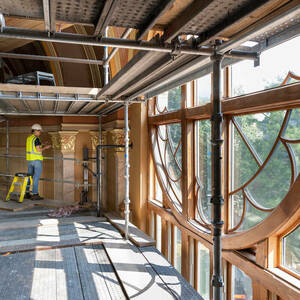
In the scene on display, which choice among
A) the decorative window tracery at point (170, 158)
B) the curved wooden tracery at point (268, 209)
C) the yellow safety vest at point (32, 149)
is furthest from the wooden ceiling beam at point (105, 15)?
the yellow safety vest at point (32, 149)

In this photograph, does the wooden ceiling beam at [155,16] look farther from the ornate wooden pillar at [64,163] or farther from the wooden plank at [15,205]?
the ornate wooden pillar at [64,163]

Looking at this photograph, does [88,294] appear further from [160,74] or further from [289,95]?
[289,95]

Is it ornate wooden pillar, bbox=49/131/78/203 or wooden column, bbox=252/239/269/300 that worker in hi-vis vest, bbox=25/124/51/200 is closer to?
ornate wooden pillar, bbox=49/131/78/203

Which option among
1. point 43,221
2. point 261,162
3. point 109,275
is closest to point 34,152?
point 43,221

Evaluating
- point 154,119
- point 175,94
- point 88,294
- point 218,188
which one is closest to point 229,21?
point 218,188

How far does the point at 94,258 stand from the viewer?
3.23 m

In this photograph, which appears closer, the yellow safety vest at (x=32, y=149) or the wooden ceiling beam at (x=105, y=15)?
the wooden ceiling beam at (x=105, y=15)

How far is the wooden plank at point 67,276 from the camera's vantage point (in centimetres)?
250

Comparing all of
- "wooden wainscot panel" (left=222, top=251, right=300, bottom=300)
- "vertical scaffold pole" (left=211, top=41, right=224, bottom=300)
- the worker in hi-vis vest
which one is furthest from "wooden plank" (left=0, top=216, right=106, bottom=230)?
"vertical scaffold pole" (left=211, top=41, right=224, bottom=300)

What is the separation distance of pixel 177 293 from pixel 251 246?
888mm

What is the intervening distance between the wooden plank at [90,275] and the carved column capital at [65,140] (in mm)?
3568

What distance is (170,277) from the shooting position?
9.16ft

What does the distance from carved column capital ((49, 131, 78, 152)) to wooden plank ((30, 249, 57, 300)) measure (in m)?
3.56

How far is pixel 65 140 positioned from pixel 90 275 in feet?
14.0
